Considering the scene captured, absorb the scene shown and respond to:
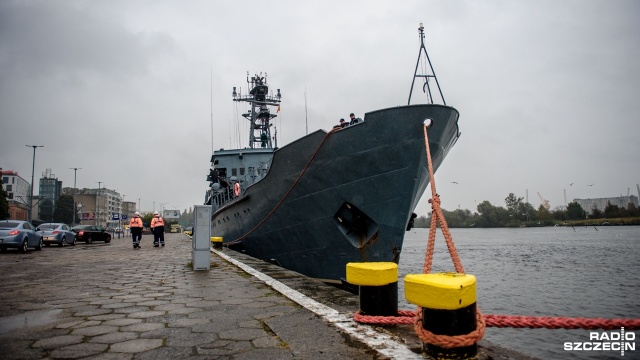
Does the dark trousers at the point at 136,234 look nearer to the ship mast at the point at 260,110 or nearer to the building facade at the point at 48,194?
the ship mast at the point at 260,110

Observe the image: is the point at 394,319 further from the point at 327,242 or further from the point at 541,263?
the point at 541,263

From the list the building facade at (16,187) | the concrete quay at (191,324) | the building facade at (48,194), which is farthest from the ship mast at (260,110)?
the building facade at (48,194)

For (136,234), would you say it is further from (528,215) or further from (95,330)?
(528,215)

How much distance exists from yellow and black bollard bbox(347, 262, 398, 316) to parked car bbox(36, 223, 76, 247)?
19.9 metres

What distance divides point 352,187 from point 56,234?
16858mm

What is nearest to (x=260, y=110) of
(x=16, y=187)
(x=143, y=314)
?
(x=143, y=314)

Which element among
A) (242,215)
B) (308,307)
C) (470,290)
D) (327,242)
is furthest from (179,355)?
(242,215)

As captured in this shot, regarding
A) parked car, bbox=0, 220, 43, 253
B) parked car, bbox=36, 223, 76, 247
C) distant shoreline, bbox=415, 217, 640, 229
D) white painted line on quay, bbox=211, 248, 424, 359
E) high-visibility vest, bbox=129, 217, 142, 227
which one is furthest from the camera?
distant shoreline, bbox=415, 217, 640, 229

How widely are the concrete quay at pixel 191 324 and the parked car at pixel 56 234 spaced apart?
15018 millimetres

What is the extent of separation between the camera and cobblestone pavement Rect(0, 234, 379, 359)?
2436mm

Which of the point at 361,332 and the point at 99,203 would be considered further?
the point at 99,203

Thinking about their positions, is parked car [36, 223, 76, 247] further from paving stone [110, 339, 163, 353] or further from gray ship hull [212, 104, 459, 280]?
paving stone [110, 339, 163, 353]

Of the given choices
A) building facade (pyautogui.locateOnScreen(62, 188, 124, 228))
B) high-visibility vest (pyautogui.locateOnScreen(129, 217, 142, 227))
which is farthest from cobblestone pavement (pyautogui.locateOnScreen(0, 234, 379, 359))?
building facade (pyautogui.locateOnScreen(62, 188, 124, 228))

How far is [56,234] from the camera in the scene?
1784 centimetres
